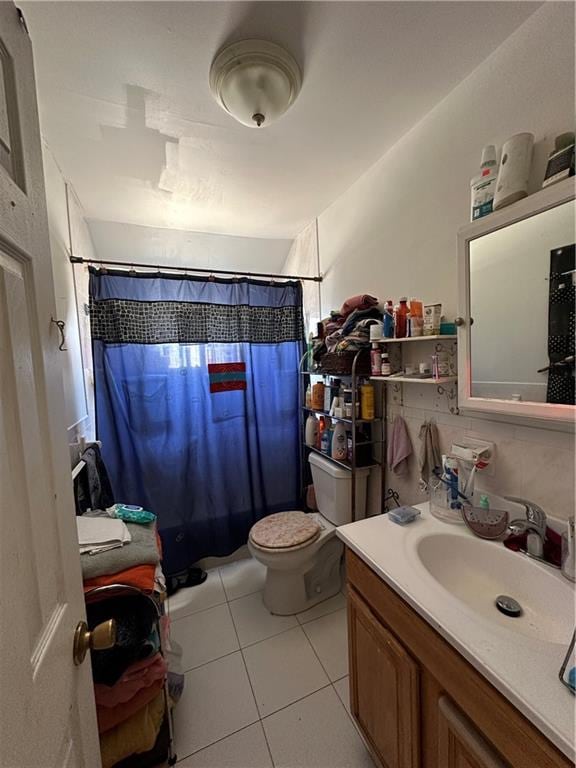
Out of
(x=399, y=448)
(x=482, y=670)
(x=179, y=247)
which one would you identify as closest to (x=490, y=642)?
(x=482, y=670)

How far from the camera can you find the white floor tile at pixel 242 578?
6.52 ft

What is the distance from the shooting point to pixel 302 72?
110cm

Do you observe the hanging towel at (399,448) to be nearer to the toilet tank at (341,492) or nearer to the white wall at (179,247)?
the toilet tank at (341,492)

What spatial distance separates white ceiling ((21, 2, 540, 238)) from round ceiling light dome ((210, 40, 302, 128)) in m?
0.03

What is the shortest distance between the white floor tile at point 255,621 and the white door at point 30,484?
1.16m

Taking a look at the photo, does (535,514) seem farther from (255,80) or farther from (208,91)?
(208,91)

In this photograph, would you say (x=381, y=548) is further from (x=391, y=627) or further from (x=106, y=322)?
(x=106, y=322)

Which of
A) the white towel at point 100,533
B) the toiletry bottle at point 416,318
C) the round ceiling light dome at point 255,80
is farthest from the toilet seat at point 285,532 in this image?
the round ceiling light dome at point 255,80

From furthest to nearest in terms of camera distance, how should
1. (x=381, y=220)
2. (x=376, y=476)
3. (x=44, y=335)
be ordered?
(x=376, y=476)
(x=381, y=220)
(x=44, y=335)

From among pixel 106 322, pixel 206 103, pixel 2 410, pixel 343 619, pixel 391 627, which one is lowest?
pixel 343 619

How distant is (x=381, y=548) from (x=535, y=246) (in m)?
1.06

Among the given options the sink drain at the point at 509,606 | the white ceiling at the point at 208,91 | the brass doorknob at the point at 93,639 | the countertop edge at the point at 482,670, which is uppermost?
the white ceiling at the point at 208,91

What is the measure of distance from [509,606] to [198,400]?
1.81m

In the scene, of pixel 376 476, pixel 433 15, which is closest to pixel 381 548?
pixel 376 476
